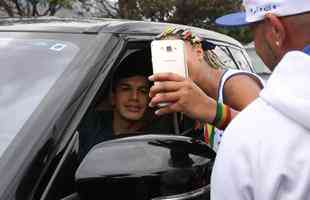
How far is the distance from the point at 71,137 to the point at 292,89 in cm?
92

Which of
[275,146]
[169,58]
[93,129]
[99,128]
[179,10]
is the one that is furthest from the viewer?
[179,10]

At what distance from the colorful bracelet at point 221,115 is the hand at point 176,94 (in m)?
0.13

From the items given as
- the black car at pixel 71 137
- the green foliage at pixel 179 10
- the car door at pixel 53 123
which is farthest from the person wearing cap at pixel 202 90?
the green foliage at pixel 179 10

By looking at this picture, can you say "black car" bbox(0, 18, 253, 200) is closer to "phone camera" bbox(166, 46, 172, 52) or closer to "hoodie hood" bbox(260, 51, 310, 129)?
"phone camera" bbox(166, 46, 172, 52)

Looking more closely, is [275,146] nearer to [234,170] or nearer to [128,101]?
[234,170]

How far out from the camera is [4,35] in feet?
8.64

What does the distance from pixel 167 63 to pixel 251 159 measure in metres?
0.88

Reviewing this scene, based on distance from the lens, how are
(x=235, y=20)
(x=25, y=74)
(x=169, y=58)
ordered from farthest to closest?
(x=25, y=74), (x=169, y=58), (x=235, y=20)

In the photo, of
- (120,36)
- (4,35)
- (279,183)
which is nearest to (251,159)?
(279,183)

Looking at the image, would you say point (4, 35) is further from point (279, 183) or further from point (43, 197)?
point (279, 183)

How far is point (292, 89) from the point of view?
4.41 feet

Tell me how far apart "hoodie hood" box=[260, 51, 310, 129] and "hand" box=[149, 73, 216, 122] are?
0.71m

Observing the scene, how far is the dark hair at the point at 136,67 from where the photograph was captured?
281cm

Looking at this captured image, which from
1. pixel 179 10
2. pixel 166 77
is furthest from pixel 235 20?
pixel 179 10
